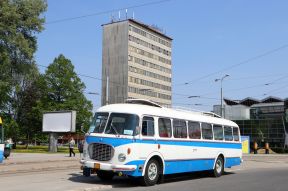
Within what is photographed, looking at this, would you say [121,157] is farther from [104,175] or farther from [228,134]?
[228,134]

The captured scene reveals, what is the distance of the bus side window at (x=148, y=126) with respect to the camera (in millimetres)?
14719

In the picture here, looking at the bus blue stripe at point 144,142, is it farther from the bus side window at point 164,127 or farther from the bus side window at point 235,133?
the bus side window at point 235,133

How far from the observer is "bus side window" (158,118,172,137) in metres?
15.4

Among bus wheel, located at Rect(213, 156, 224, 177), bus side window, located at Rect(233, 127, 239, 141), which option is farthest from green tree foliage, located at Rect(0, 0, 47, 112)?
bus wheel, located at Rect(213, 156, 224, 177)

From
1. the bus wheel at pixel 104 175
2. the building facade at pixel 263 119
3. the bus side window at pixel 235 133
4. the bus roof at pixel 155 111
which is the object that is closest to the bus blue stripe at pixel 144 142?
the bus roof at pixel 155 111

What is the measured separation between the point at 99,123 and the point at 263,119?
8330cm

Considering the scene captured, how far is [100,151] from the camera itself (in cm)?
1437

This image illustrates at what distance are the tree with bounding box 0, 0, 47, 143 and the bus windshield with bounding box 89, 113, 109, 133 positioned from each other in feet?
86.3

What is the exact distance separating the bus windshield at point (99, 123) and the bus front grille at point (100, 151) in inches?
20.1

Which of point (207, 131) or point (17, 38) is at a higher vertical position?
point (17, 38)

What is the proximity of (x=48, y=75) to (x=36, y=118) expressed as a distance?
614 centimetres

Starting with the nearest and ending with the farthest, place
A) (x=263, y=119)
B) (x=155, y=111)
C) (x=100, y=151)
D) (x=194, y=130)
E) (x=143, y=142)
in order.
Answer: (x=100, y=151), (x=143, y=142), (x=155, y=111), (x=194, y=130), (x=263, y=119)

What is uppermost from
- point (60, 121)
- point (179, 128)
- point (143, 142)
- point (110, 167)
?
point (60, 121)

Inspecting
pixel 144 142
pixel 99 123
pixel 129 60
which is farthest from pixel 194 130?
pixel 129 60
